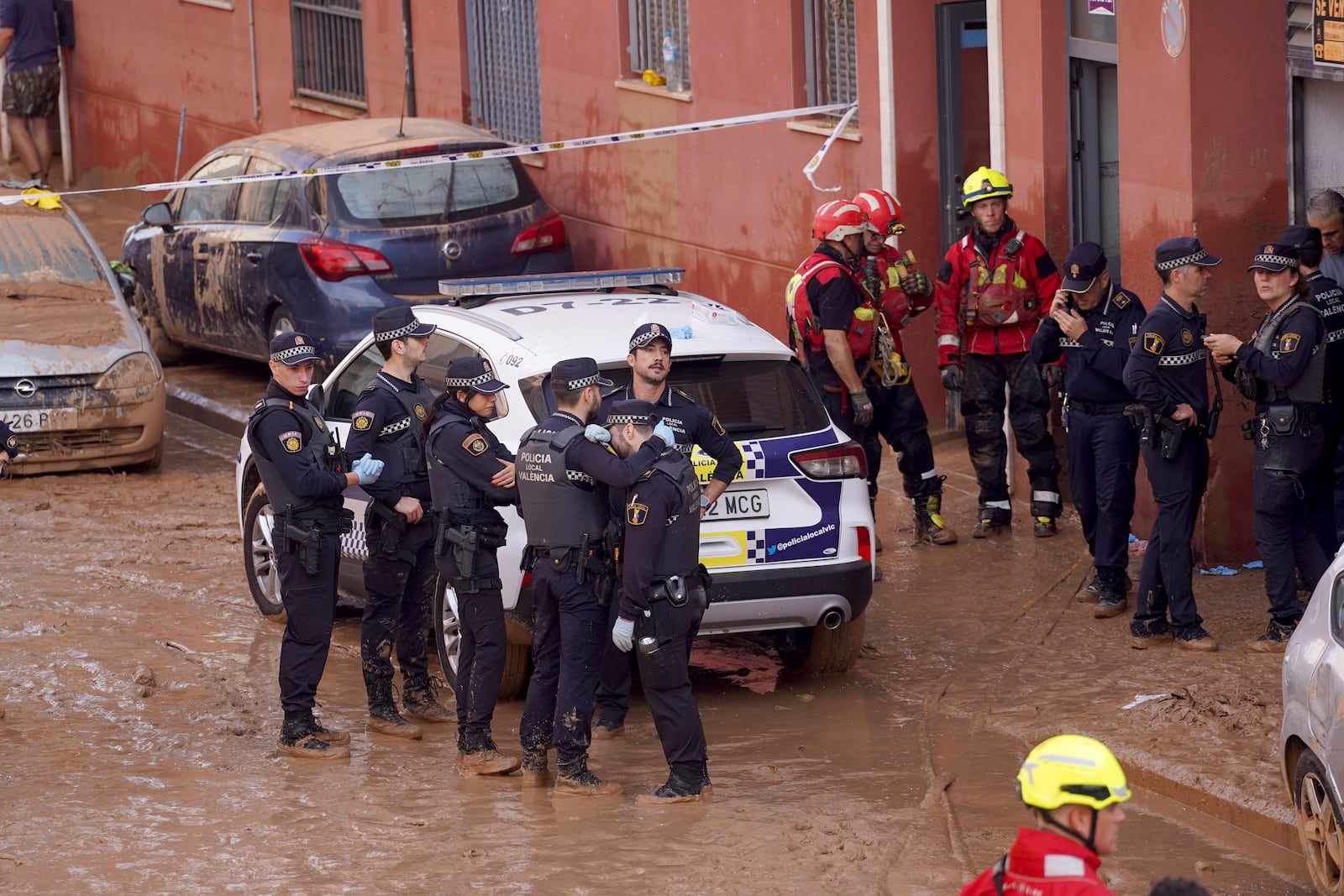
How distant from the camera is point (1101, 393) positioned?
912 centimetres

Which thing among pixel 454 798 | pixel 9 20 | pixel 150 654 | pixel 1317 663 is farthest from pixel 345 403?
pixel 9 20

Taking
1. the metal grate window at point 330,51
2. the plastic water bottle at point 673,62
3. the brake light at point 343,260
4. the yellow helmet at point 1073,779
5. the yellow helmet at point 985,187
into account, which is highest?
the metal grate window at point 330,51

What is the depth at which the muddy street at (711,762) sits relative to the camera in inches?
258

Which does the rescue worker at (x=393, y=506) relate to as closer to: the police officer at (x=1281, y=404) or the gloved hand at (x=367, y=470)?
the gloved hand at (x=367, y=470)

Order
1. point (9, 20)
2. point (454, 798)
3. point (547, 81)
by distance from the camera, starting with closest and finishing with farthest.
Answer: point (454, 798)
point (547, 81)
point (9, 20)

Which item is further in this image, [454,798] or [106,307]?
[106,307]

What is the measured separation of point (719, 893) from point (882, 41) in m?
7.48

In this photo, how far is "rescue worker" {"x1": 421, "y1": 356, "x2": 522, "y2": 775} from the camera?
24.9ft

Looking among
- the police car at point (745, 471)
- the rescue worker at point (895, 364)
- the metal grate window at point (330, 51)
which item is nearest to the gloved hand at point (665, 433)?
the police car at point (745, 471)

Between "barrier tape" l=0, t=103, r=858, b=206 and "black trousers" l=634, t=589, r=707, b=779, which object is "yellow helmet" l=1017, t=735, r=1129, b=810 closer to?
"black trousers" l=634, t=589, r=707, b=779

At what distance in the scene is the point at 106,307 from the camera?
1367 centimetres

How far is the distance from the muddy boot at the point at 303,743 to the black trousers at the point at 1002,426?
4.34m

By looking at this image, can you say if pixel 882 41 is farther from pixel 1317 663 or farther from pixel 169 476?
pixel 1317 663

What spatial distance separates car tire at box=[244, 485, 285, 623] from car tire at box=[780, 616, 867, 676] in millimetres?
2725
